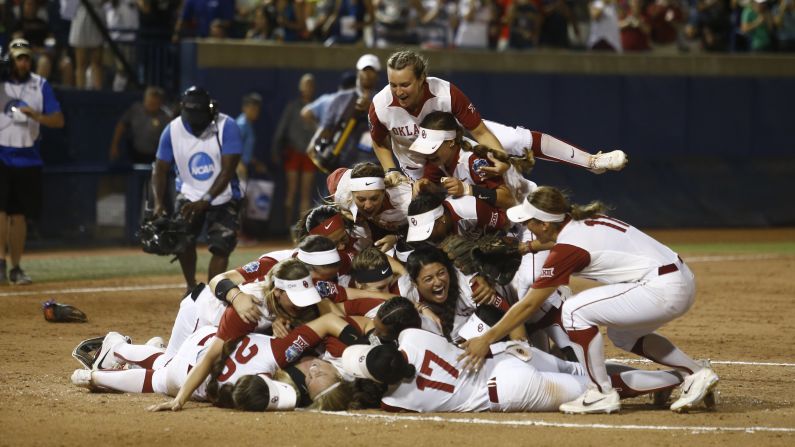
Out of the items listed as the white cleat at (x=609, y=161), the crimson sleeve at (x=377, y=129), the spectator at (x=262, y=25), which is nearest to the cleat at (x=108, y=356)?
the crimson sleeve at (x=377, y=129)

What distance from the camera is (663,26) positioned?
74.6 ft

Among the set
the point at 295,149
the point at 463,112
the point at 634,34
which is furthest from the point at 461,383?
the point at 634,34

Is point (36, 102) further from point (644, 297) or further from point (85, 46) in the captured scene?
point (644, 297)

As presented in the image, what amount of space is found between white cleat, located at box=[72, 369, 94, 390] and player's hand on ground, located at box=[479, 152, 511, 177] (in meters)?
3.16

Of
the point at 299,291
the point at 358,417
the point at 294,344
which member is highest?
the point at 299,291

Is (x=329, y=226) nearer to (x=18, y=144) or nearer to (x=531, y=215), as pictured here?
(x=531, y=215)

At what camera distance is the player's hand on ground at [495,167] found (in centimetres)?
883

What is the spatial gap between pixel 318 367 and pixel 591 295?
1794 mm

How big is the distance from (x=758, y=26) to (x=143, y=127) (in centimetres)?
1135

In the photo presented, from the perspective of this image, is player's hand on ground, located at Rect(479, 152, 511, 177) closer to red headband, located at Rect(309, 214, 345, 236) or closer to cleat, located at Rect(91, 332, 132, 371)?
red headband, located at Rect(309, 214, 345, 236)

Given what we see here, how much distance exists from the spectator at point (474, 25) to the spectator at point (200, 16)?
3999 millimetres

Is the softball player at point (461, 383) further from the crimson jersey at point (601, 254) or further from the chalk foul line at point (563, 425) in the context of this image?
the crimson jersey at point (601, 254)

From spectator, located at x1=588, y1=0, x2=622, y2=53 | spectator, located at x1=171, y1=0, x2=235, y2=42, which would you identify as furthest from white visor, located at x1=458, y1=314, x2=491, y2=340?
spectator, located at x1=588, y1=0, x2=622, y2=53

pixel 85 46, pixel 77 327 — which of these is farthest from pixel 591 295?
pixel 85 46
